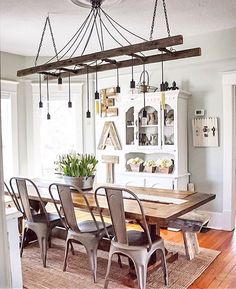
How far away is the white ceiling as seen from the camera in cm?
335

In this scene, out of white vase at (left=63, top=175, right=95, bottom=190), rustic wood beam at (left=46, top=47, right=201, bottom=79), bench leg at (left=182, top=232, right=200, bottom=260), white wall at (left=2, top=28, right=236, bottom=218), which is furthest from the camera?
white wall at (left=2, top=28, right=236, bottom=218)

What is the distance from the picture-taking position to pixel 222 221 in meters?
4.45

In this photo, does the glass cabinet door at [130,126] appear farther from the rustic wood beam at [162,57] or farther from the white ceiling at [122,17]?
the rustic wood beam at [162,57]

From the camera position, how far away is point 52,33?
430 centimetres

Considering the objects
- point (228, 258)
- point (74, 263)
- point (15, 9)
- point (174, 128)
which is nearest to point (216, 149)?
point (174, 128)

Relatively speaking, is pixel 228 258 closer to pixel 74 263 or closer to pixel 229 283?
pixel 229 283

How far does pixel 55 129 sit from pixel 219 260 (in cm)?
351

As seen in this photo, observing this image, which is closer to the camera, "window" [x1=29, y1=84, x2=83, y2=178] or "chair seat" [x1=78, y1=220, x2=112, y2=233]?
"chair seat" [x1=78, y1=220, x2=112, y2=233]

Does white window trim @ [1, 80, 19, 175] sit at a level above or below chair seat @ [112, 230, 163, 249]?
above

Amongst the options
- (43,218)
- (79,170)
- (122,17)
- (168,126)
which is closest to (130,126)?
(168,126)

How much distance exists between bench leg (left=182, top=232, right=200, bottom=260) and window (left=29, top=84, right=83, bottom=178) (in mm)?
2764

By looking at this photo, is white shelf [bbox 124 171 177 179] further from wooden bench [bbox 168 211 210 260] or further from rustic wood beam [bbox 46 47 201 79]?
rustic wood beam [bbox 46 47 201 79]

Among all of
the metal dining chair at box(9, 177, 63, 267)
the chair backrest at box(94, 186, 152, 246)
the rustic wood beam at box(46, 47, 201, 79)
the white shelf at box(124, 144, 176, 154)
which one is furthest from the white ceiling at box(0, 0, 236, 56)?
the chair backrest at box(94, 186, 152, 246)

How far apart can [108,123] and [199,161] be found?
1602 millimetres
